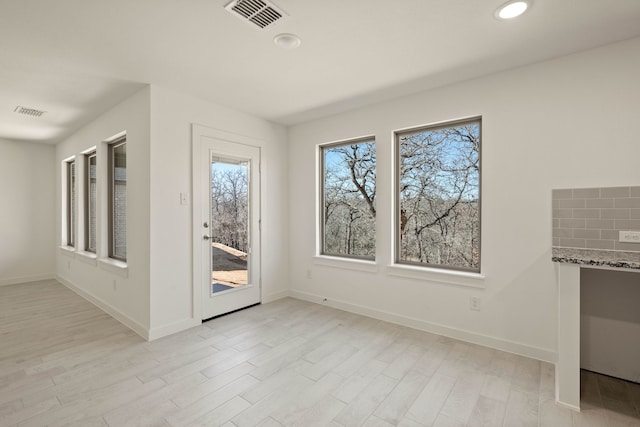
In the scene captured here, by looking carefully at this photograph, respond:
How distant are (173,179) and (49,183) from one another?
439 cm

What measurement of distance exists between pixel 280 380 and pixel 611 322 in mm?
2555

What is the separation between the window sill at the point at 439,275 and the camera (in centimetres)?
296

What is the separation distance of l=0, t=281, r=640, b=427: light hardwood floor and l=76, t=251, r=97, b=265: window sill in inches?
39.1

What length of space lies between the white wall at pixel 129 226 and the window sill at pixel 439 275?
2610 mm

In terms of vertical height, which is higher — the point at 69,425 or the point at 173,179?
the point at 173,179

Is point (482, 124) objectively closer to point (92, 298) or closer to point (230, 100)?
point (230, 100)

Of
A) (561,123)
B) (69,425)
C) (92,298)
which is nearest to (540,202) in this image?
(561,123)

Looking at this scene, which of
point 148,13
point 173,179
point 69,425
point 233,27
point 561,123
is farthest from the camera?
point 173,179

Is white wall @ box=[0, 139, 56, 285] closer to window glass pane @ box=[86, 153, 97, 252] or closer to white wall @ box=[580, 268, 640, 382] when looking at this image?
window glass pane @ box=[86, 153, 97, 252]

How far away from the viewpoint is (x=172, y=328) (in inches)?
127

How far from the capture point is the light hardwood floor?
1926 millimetres

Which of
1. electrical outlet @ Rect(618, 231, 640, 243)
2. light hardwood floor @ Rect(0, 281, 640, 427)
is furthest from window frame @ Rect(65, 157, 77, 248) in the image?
electrical outlet @ Rect(618, 231, 640, 243)

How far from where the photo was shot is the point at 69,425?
1.85 m

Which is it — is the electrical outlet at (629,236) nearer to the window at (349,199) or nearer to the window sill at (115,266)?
the window at (349,199)
